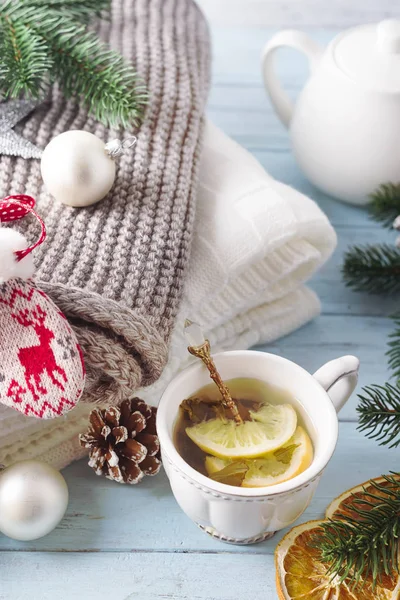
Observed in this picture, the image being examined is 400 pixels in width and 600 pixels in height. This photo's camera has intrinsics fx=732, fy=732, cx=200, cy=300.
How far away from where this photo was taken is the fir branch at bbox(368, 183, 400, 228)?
0.70m

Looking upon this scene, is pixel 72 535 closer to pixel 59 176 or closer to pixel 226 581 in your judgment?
pixel 226 581

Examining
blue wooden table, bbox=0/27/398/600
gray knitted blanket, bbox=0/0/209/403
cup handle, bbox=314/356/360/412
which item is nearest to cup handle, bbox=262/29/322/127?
gray knitted blanket, bbox=0/0/209/403

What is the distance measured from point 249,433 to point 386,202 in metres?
0.30

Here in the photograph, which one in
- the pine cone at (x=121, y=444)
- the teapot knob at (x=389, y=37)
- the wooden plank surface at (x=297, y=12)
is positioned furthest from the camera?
the wooden plank surface at (x=297, y=12)

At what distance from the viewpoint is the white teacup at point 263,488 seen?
1.49ft

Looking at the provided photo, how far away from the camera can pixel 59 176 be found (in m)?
0.53

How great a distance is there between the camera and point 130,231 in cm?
53

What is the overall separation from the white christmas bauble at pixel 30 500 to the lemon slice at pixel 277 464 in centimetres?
11

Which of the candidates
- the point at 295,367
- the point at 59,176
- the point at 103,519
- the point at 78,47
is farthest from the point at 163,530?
the point at 78,47

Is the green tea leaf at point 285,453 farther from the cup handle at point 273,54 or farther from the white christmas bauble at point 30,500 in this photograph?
the cup handle at point 273,54

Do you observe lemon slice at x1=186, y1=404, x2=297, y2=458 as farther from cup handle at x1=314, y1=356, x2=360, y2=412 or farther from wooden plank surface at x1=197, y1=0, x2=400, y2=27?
wooden plank surface at x1=197, y1=0, x2=400, y2=27

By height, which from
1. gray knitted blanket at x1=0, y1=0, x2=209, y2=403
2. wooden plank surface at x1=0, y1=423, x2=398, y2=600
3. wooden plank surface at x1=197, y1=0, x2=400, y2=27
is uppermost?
gray knitted blanket at x1=0, y1=0, x2=209, y2=403

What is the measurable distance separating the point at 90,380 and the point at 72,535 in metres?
0.12

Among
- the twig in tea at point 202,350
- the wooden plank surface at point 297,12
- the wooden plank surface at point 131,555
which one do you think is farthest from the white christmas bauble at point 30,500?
the wooden plank surface at point 297,12
